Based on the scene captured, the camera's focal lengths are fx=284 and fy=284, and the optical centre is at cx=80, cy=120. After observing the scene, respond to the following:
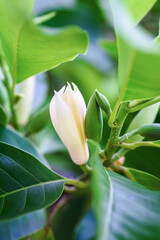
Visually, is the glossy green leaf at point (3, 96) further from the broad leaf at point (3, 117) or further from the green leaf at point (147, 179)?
the green leaf at point (147, 179)

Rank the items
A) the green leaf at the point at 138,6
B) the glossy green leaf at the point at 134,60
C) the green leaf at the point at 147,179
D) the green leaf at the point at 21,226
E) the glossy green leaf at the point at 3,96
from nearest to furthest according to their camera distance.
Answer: the glossy green leaf at the point at 134,60
the green leaf at the point at 138,6
the green leaf at the point at 147,179
the green leaf at the point at 21,226
the glossy green leaf at the point at 3,96

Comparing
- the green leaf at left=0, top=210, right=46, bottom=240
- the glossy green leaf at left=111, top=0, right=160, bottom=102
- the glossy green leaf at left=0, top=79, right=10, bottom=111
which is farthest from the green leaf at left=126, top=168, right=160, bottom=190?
the glossy green leaf at left=0, top=79, right=10, bottom=111

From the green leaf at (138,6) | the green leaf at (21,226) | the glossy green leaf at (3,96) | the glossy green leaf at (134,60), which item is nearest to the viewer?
the glossy green leaf at (134,60)

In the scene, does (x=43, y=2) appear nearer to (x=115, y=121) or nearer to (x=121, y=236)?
(x=115, y=121)

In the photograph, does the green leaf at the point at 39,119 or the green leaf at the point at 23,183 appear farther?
the green leaf at the point at 39,119

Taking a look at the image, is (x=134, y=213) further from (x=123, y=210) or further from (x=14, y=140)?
(x=14, y=140)

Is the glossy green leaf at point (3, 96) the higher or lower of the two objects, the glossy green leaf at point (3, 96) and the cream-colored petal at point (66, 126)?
the lower

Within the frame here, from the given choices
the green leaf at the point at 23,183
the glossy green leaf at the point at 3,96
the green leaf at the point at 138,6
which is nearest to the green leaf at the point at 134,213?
the green leaf at the point at 23,183
